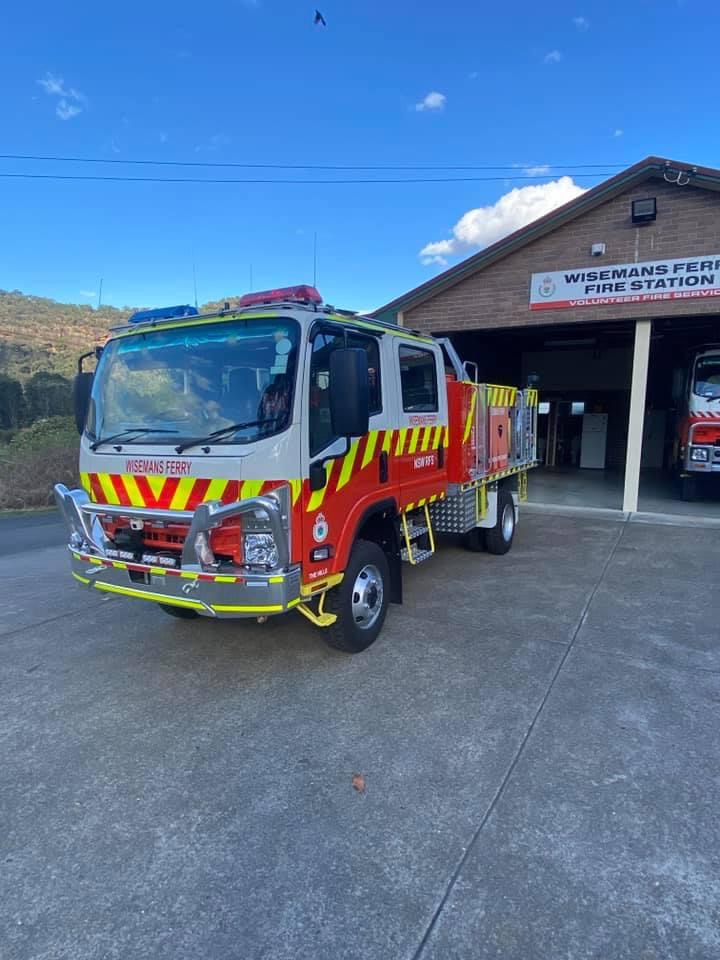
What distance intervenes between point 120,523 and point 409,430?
235 centimetres

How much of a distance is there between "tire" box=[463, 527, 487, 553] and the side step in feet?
5.05

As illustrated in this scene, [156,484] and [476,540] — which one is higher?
[156,484]

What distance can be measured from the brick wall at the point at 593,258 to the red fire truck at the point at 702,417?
1.98 meters

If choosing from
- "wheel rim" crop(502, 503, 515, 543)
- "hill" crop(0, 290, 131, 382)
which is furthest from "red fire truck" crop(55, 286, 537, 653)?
"hill" crop(0, 290, 131, 382)

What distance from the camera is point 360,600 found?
4.09 meters

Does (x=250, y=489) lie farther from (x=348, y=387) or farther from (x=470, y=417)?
(x=470, y=417)

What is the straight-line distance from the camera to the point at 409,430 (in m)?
4.71

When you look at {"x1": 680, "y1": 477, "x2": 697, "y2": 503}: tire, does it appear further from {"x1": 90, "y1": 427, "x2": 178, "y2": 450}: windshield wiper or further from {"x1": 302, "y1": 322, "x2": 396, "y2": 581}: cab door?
{"x1": 90, "y1": 427, "x2": 178, "y2": 450}: windshield wiper

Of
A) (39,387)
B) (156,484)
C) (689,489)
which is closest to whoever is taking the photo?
(156,484)

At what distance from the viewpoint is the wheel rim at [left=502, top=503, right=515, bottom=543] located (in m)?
7.21

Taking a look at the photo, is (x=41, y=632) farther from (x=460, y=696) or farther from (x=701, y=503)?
(x=701, y=503)

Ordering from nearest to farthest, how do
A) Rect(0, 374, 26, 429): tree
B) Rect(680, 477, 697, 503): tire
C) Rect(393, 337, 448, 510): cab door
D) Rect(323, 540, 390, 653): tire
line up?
Rect(323, 540, 390, 653): tire
Rect(393, 337, 448, 510): cab door
Rect(680, 477, 697, 503): tire
Rect(0, 374, 26, 429): tree

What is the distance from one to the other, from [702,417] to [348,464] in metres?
8.95

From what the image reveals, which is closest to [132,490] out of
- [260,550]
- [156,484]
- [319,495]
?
[156,484]
